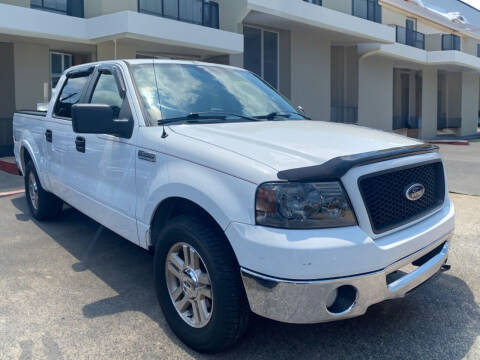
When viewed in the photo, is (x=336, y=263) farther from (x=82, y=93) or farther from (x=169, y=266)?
(x=82, y=93)

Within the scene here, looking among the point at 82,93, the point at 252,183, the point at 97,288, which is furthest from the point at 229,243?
the point at 82,93

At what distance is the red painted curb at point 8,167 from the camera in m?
10.3

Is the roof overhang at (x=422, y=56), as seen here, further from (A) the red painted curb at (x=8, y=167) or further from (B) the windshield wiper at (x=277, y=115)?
(B) the windshield wiper at (x=277, y=115)

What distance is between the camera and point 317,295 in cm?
255

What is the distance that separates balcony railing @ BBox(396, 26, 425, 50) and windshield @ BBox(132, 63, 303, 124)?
68.2 ft

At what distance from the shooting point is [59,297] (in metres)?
3.92

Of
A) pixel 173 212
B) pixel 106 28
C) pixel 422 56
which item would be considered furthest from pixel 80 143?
pixel 422 56

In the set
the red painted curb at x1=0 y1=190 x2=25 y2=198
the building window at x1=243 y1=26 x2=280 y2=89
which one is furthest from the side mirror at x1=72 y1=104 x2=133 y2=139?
the building window at x1=243 y1=26 x2=280 y2=89

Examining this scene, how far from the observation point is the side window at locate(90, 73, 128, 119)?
13.5 ft

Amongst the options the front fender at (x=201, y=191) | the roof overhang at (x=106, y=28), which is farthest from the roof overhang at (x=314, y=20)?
the front fender at (x=201, y=191)

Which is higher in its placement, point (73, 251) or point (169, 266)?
point (169, 266)

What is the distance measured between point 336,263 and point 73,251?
334cm

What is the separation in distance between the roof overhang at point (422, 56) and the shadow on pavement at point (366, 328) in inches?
688

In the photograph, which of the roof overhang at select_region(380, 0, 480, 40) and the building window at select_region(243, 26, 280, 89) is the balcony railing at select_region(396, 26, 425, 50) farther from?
the building window at select_region(243, 26, 280, 89)
